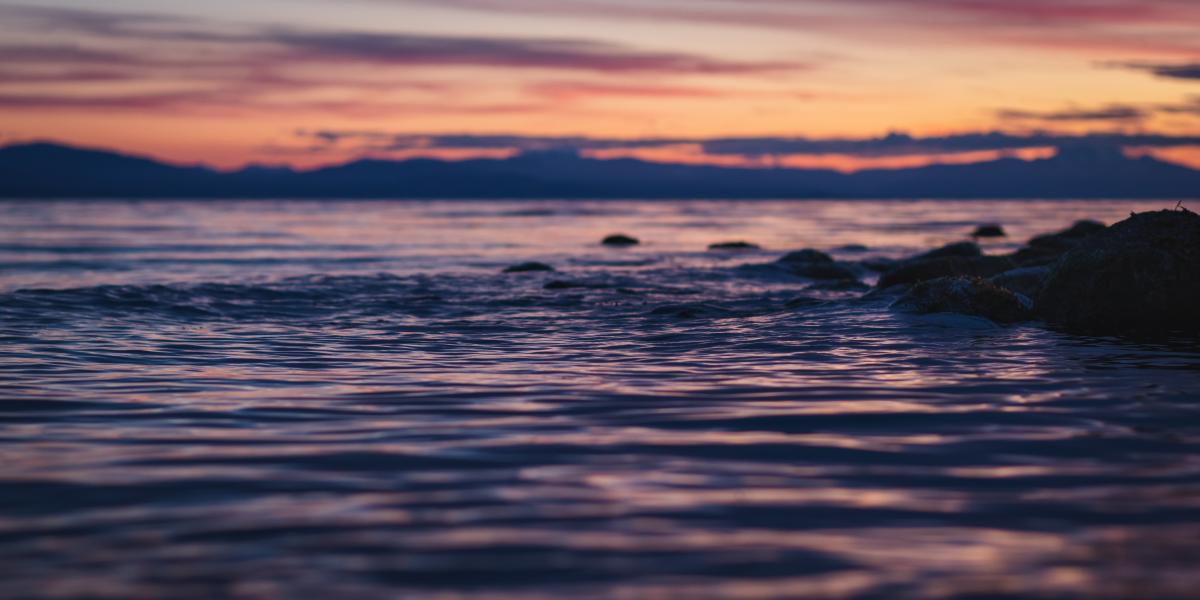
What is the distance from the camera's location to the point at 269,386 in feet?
27.3

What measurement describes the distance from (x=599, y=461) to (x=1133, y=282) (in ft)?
30.3

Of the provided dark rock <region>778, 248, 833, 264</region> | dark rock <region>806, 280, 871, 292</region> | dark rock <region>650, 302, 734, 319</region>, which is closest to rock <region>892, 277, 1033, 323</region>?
dark rock <region>650, 302, 734, 319</region>

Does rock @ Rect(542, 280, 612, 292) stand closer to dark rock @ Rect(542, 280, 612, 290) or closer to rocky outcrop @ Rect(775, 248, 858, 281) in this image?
dark rock @ Rect(542, 280, 612, 290)

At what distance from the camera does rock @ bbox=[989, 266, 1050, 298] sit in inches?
568

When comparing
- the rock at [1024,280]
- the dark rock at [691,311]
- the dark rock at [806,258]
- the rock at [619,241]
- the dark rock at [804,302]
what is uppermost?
the rock at [1024,280]

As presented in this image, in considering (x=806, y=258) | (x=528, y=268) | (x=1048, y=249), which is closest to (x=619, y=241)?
(x=528, y=268)

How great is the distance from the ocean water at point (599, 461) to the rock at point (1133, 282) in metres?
0.95

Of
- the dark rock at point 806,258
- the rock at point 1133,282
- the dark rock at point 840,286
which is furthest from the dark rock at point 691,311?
the dark rock at point 806,258

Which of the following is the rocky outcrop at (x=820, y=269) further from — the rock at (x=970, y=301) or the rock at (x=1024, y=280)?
the rock at (x=970, y=301)

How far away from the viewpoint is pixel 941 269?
56.7ft

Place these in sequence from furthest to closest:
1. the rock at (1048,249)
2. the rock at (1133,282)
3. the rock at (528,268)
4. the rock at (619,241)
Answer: the rock at (619,241), the rock at (528,268), the rock at (1048,249), the rock at (1133,282)

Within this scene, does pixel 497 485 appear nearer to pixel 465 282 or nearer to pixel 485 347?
pixel 485 347

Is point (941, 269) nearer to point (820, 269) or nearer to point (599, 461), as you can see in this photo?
point (820, 269)

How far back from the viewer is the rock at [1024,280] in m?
14.4
